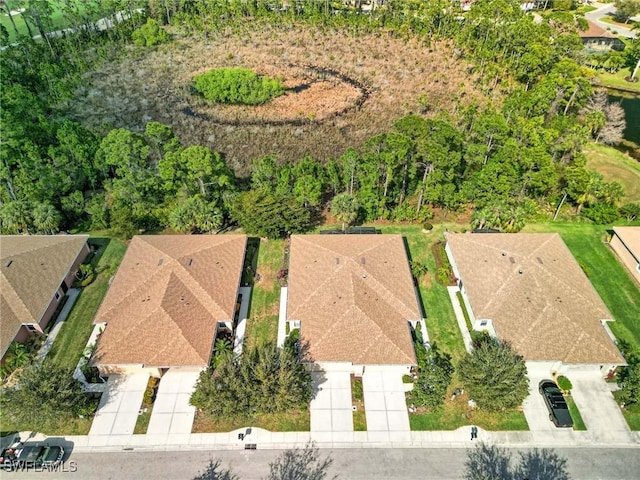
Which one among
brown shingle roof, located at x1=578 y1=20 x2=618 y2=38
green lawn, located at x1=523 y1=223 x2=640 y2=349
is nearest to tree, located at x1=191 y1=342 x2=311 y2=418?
green lawn, located at x1=523 y1=223 x2=640 y2=349

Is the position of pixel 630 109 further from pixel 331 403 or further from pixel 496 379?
pixel 331 403

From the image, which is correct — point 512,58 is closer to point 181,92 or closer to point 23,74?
point 181,92

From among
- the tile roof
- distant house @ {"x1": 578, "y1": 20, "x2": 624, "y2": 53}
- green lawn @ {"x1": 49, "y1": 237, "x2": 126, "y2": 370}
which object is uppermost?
distant house @ {"x1": 578, "y1": 20, "x2": 624, "y2": 53}

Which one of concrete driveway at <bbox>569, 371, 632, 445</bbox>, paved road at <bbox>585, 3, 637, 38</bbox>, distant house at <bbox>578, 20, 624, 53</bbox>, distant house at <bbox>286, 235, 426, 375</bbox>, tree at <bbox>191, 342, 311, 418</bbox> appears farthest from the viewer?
paved road at <bbox>585, 3, 637, 38</bbox>

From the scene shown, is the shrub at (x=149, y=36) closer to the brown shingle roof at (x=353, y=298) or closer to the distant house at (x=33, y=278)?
the distant house at (x=33, y=278)

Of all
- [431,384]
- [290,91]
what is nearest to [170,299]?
[431,384]

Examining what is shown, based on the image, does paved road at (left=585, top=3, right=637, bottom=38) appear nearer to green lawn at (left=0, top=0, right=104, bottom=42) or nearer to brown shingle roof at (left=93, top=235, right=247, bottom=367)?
brown shingle roof at (left=93, top=235, right=247, bottom=367)

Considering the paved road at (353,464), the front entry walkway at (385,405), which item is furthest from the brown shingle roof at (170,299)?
the front entry walkway at (385,405)
